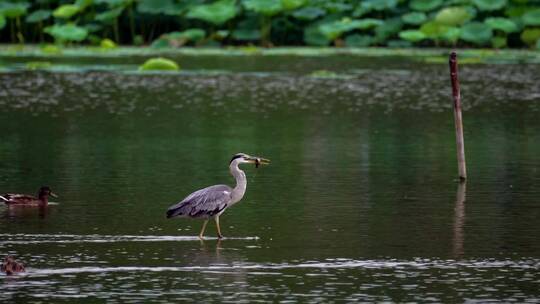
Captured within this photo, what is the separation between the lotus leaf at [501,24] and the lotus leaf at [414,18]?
8.13ft

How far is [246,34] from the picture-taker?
2457 inches

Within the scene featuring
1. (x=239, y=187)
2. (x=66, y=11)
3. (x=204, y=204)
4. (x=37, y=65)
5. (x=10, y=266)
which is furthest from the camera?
(x=66, y=11)

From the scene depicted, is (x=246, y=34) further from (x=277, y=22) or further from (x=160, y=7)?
(x=160, y=7)

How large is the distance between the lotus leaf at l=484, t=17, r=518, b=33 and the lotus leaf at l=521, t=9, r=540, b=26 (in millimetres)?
590

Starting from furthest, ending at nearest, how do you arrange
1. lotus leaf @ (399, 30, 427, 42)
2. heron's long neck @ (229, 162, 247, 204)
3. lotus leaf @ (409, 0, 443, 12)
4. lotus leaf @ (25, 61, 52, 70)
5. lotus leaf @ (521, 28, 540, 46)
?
lotus leaf @ (409, 0, 443, 12) → lotus leaf @ (521, 28, 540, 46) → lotus leaf @ (399, 30, 427, 42) → lotus leaf @ (25, 61, 52, 70) → heron's long neck @ (229, 162, 247, 204)

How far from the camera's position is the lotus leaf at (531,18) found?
5809 cm

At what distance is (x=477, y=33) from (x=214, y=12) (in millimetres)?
10313

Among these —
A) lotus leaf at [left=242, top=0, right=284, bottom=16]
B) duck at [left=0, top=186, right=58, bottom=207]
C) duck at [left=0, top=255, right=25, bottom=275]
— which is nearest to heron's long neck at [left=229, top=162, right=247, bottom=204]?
duck at [left=0, top=255, right=25, bottom=275]

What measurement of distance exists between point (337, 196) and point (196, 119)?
13.7m

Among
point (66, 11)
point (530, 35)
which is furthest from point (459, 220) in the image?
point (66, 11)

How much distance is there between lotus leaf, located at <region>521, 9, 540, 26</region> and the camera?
191ft

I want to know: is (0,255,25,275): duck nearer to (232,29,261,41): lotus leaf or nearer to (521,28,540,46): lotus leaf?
(521,28,540,46): lotus leaf

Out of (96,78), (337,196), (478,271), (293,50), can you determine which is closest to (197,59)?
(293,50)

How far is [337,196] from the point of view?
844 inches
